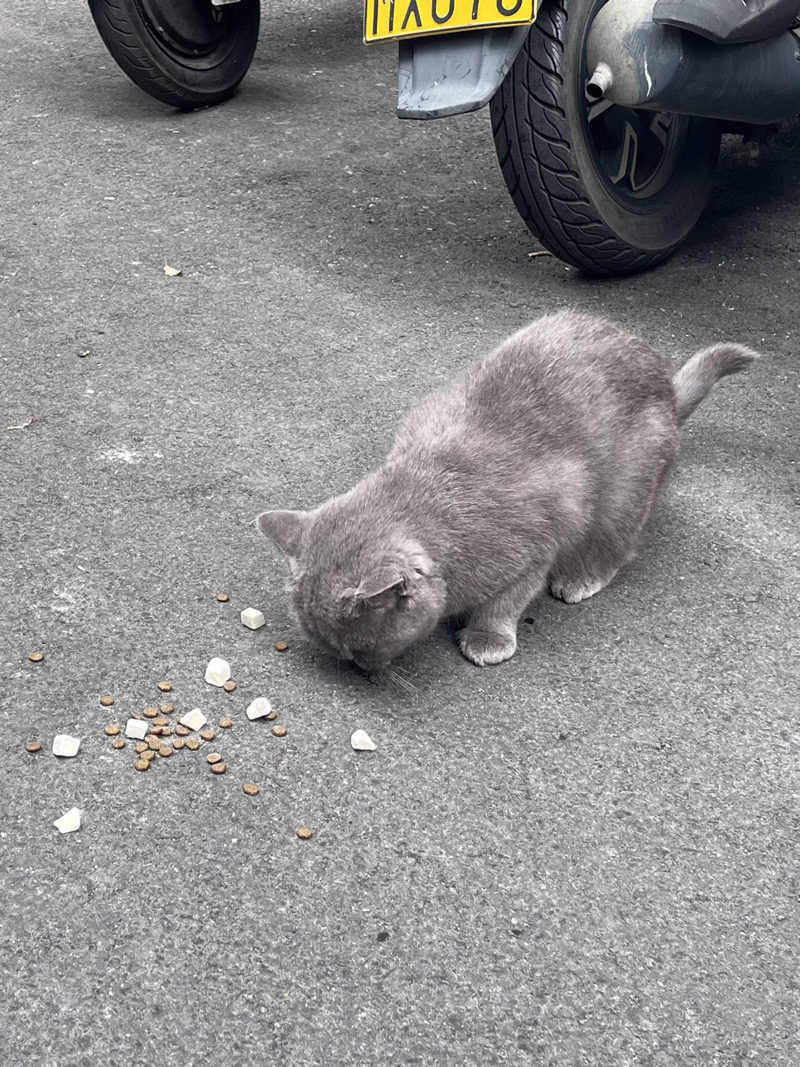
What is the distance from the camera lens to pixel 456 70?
13.4ft

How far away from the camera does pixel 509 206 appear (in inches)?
210

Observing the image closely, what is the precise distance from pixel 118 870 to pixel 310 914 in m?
0.41

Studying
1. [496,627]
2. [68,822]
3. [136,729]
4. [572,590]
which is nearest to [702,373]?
[572,590]

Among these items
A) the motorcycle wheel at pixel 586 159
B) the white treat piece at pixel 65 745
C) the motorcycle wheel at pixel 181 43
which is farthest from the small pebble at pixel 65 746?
the motorcycle wheel at pixel 181 43

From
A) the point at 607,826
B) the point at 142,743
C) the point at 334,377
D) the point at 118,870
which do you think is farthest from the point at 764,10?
A: the point at 118,870

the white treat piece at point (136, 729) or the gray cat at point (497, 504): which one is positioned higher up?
the gray cat at point (497, 504)

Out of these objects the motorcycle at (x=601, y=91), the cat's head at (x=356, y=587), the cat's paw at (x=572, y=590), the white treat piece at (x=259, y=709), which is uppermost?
the motorcycle at (x=601, y=91)

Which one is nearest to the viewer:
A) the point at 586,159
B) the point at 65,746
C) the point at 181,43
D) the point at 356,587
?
the point at 65,746

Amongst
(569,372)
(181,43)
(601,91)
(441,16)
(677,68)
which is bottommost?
(569,372)

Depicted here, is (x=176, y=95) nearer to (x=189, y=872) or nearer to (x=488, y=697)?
(x=488, y=697)

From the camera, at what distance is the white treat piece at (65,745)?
2572mm

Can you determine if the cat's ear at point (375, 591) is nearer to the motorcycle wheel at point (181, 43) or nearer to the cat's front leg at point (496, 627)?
the cat's front leg at point (496, 627)

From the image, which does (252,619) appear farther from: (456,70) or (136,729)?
(456,70)

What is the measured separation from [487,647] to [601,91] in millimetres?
2269
